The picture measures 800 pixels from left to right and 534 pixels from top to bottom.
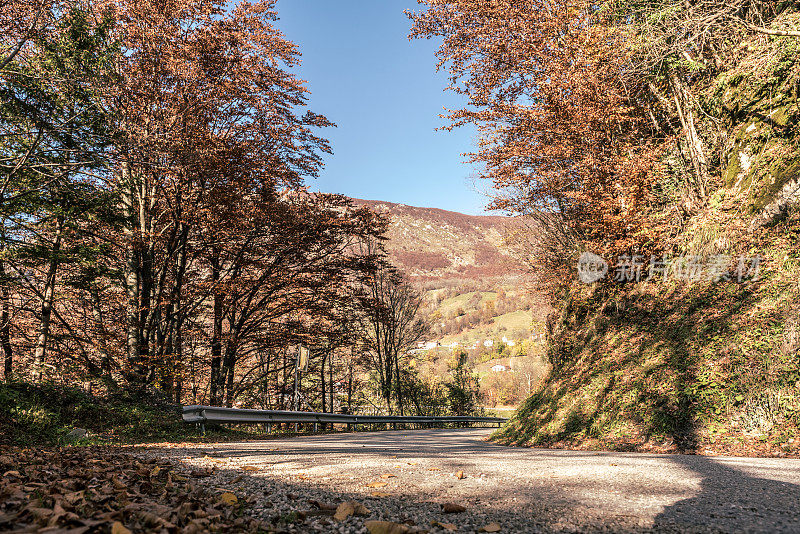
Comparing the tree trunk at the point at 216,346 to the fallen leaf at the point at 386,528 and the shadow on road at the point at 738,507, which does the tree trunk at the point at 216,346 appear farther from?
the shadow on road at the point at 738,507

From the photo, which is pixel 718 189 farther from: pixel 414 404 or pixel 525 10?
pixel 414 404

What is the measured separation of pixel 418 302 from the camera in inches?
1145

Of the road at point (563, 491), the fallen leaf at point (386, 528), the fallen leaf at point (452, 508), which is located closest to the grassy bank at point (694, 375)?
the road at point (563, 491)

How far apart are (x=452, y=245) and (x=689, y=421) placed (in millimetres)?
144288

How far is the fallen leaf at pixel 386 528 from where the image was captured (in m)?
2.17

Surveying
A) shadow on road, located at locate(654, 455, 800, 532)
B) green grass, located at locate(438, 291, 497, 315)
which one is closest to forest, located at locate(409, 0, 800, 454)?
Answer: shadow on road, located at locate(654, 455, 800, 532)

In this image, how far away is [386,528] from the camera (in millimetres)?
2189

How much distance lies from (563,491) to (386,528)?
1691 mm

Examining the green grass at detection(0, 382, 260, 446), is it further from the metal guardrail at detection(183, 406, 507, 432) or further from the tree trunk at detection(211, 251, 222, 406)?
the tree trunk at detection(211, 251, 222, 406)

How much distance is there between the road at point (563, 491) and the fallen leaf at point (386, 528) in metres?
0.20

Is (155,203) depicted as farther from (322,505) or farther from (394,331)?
(394,331)

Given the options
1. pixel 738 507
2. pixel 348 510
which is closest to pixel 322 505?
pixel 348 510

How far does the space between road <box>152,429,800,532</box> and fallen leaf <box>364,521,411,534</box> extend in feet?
0.66

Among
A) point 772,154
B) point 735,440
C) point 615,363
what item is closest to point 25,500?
point 735,440
